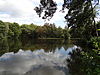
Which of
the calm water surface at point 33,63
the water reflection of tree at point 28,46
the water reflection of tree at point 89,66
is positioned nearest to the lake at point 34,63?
the calm water surface at point 33,63

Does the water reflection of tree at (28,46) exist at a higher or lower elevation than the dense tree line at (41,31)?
lower

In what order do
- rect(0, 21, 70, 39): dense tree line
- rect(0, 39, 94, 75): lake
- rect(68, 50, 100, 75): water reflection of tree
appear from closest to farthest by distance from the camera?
rect(68, 50, 100, 75): water reflection of tree → rect(0, 39, 94, 75): lake → rect(0, 21, 70, 39): dense tree line

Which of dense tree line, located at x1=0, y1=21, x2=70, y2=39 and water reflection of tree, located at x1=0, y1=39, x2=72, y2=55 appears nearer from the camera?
water reflection of tree, located at x1=0, y1=39, x2=72, y2=55

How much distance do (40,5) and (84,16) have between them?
515 centimetres

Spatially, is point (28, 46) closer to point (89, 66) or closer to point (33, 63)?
point (33, 63)

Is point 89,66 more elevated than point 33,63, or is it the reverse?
point 89,66

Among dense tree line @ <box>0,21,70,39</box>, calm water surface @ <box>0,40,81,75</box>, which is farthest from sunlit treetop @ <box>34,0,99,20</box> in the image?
dense tree line @ <box>0,21,70,39</box>

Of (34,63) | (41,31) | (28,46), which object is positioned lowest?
(34,63)

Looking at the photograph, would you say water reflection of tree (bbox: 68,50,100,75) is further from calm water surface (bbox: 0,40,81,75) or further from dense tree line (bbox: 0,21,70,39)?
dense tree line (bbox: 0,21,70,39)

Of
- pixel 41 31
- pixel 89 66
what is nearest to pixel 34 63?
pixel 89 66

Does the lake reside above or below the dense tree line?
below

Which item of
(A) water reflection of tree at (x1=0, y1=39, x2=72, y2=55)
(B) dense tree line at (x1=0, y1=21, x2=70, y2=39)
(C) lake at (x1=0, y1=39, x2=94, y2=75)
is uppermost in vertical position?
(B) dense tree line at (x1=0, y1=21, x2=70, y2=39)

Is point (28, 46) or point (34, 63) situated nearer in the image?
point (34, 63)

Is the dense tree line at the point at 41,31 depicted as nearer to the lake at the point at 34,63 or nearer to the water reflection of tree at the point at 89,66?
the lake at the point at 34,63
